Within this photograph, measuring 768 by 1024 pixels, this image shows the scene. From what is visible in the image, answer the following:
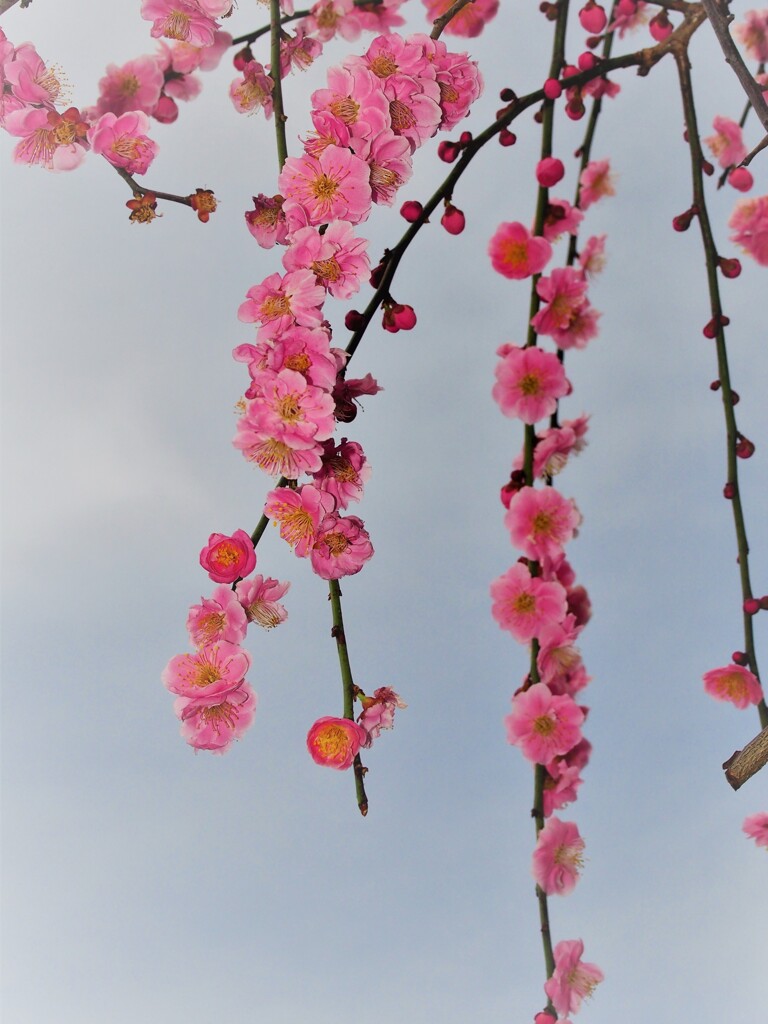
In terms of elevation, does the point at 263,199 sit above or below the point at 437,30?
below

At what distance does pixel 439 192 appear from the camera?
30.5 inches

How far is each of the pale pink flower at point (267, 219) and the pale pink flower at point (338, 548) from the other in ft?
0.82

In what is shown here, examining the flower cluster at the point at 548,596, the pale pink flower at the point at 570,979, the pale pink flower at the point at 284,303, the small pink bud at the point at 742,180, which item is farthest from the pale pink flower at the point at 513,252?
the pale pink flower at the point at 570,979

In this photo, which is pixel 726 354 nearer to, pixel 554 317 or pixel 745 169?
pixel 554 317

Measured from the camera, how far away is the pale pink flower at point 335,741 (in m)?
0.75

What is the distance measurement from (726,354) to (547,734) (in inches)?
15.2

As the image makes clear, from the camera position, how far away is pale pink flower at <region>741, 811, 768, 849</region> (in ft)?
3.02

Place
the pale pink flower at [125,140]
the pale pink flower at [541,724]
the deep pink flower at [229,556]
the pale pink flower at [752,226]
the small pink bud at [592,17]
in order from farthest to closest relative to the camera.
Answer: the pale pink flower at [752,226], the small pink bud at [592,17], the pale pink flower at [125,140], the deep pink flower at [229,556], the pale pink flower at [541,724]

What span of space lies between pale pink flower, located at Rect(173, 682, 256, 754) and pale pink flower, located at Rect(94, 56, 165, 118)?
23.0 inches

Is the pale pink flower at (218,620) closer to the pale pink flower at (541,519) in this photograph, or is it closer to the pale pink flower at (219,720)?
the pale pink flower at (219,720)

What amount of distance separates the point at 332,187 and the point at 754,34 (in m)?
0.73

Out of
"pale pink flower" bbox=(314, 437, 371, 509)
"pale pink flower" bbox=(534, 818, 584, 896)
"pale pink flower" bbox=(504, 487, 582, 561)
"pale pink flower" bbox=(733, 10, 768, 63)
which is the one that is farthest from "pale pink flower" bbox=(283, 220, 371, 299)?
"pale pink flower" bbox=(733, 10, 768, 63)

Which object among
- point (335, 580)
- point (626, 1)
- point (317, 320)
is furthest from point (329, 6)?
point (335, 580)

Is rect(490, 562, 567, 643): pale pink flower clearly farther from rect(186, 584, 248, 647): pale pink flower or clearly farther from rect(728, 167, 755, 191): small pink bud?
rect(728, 167, 755, 191): small pink bud
